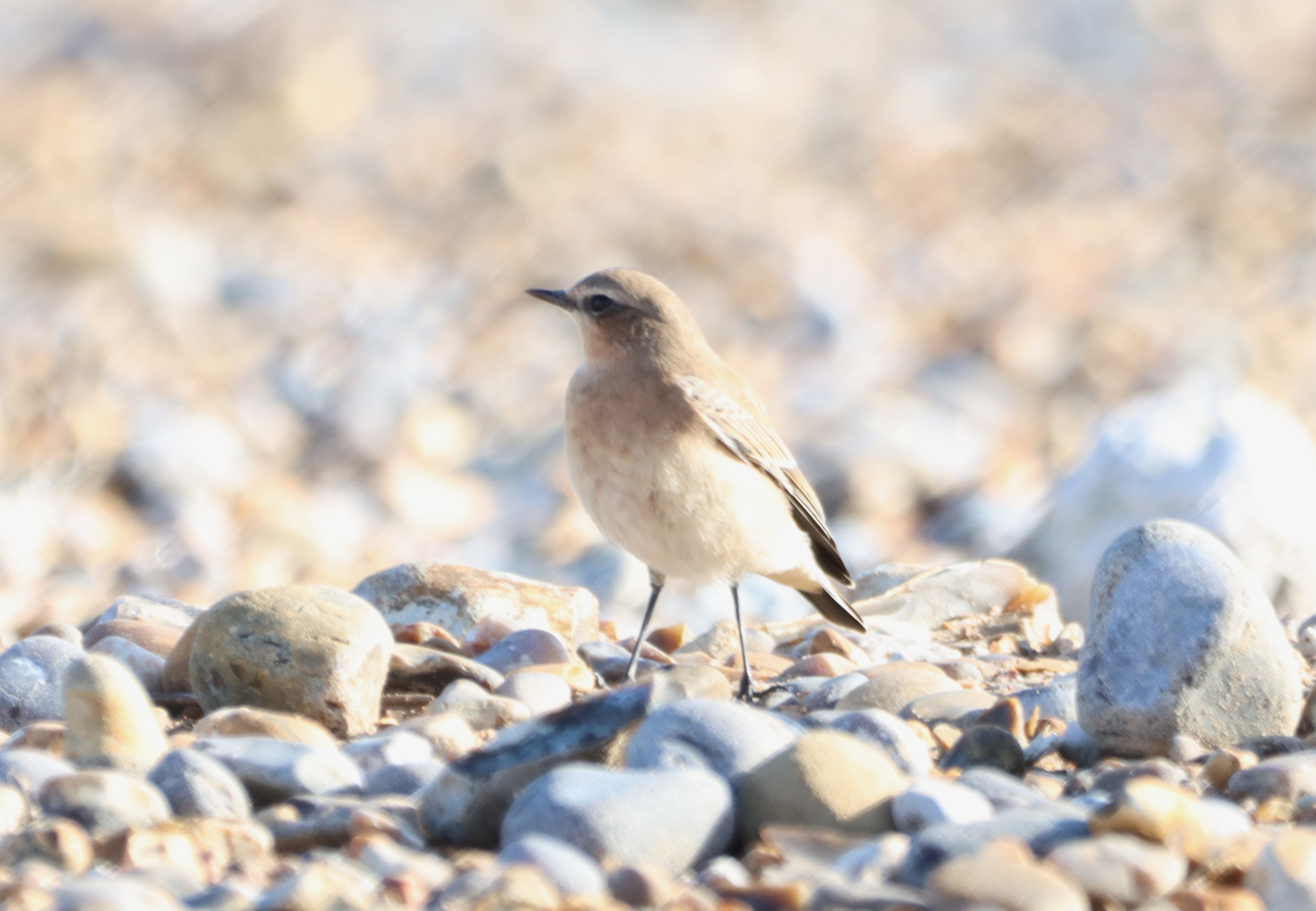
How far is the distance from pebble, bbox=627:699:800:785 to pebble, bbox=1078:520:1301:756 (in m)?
1.02

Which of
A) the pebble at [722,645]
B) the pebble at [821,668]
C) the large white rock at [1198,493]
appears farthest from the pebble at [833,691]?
the large white rock at [1198,493]

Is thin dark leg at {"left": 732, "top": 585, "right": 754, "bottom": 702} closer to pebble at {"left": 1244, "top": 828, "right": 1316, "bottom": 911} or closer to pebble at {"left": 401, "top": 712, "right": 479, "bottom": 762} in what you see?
pebble at {"left": 401, "top": 712, "right": 479, "bottom": 762}

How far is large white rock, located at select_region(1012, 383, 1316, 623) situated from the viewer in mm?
7832

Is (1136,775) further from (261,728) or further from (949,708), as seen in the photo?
(261,728)

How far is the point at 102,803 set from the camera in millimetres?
3506

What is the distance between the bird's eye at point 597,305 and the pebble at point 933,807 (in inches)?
109

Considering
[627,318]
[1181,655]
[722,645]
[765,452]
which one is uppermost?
[627,318]

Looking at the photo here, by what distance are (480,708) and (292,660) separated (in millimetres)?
520

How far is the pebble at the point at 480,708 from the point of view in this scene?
4.72 meters

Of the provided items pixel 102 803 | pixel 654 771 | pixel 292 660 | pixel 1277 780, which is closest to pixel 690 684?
pixel 654 771

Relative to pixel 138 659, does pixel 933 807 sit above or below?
above

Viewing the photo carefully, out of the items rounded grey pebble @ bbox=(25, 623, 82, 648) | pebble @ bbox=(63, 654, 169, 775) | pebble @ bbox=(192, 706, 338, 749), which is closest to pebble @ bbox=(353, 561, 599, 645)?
rounded grey pebble @ bbox=(25, 623, 82, 648)

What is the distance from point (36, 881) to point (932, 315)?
11.6 metres

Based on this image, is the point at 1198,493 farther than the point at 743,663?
Yes
